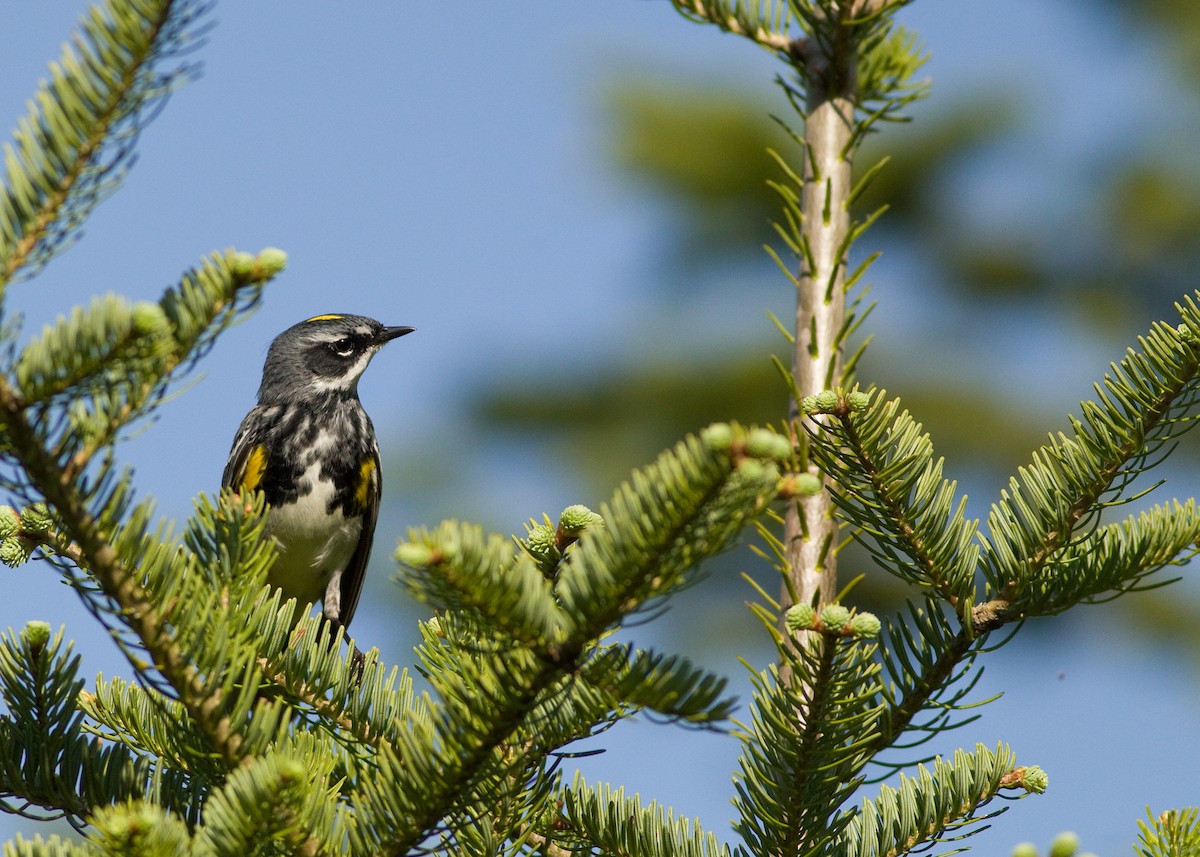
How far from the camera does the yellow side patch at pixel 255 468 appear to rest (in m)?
4.71

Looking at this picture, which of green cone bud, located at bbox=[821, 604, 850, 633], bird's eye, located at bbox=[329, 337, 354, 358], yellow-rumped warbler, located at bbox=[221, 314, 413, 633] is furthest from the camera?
bird's eye, located at bbox=[329, 337, 354, 358]

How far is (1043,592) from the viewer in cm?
191

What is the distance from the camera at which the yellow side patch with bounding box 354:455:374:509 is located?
501 cm

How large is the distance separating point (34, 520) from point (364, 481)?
9.96 ft

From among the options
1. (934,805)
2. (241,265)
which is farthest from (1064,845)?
(241,265)

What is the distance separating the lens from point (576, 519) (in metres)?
1.98

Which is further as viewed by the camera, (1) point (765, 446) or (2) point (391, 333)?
(2) point (391, 333)

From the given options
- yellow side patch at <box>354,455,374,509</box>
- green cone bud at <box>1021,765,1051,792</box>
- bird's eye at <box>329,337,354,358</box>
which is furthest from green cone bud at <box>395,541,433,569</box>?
bird's eye at <box>329,337,354,358</box>

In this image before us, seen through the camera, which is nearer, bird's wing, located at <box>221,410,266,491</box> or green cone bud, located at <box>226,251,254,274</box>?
green cone bud, located at <box>226,251,254,274</box>

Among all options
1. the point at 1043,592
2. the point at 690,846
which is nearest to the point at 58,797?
the point at 690,846

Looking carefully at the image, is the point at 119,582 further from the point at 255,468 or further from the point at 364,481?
the point at 364,481

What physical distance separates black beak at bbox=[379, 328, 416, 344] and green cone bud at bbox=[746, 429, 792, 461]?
176 inches

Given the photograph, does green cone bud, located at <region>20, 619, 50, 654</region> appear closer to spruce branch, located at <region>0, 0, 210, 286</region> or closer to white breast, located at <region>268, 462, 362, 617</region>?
spruce branch, located at <region>0, 0, 210, 286</region>

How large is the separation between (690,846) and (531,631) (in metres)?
0.76
